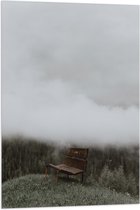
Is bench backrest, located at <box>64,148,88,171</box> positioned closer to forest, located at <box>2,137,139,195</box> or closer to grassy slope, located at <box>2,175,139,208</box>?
forest, located at <box>2,137,139,195</box>

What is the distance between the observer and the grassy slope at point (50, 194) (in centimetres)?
649

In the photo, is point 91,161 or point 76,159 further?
point 91,161

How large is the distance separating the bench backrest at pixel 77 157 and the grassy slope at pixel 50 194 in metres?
0.27

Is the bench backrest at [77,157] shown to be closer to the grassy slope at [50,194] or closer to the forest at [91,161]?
the forest at [91,161]

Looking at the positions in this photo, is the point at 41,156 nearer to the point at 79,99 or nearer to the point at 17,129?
the point at 17,129

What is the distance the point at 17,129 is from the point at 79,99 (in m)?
1.08

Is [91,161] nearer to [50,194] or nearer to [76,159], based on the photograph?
[76,159]

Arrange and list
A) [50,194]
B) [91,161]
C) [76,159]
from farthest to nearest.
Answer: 1. [91,161]
2. [76,159]
3. [50,194]

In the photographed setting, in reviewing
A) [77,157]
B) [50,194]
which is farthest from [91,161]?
[50,194]

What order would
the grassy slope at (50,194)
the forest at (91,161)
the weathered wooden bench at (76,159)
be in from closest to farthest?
the grassy slope at (50,194), the forest at (91,161), the weathered wooden bench at (76,159)

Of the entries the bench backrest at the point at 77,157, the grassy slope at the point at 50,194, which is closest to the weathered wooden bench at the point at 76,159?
the bench backrest at the point at 77,157

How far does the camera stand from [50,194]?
259 inches

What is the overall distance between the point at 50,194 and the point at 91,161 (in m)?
0.89

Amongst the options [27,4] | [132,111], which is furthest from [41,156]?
[27,4]
